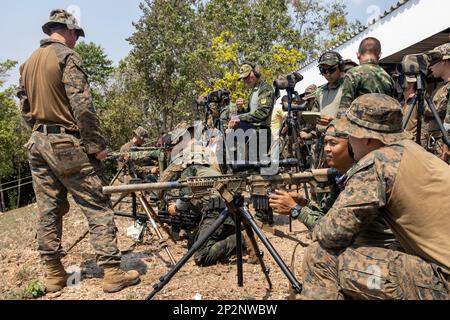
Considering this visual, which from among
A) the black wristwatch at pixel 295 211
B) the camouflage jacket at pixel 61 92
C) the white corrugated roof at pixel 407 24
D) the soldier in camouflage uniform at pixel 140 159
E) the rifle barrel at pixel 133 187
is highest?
the white corrugated roof at pixel 407 24

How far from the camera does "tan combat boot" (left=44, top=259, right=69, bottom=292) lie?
357cm

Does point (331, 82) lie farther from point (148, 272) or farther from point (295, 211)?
point (148, 272)

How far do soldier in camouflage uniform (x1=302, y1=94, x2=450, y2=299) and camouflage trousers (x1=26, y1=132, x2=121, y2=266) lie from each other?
1.97m

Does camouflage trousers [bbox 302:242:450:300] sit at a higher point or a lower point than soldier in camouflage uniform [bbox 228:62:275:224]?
lower

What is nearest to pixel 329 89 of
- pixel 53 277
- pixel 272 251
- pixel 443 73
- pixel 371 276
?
pixel 443 73

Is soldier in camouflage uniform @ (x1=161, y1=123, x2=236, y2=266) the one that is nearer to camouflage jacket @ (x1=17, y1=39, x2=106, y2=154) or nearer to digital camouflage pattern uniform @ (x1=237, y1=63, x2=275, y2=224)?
digital camouflage pattern uniform @ (x1=237, y1=63, x2=275, y2=224)

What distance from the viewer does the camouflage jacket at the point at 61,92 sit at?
3.39 metres

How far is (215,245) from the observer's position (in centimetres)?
417

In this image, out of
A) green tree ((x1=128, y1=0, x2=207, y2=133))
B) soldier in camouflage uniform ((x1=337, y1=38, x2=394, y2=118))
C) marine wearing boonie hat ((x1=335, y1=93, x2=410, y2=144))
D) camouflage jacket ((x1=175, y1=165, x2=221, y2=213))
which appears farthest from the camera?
green tree ((x1=128, y1=0, x2=207, y2=133))

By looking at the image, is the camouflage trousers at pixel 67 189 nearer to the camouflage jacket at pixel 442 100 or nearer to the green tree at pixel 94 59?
the camouflage jacket at pixel 442 100

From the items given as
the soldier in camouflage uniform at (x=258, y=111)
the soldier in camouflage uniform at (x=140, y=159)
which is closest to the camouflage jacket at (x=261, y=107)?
the soldier in camouflage uniform at (x=258, y=111)

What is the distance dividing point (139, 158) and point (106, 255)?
3.38 m

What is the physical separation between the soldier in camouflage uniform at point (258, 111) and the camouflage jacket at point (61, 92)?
256 centimetres

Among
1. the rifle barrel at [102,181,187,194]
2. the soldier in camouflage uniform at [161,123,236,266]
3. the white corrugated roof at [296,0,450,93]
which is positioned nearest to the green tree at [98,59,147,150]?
the white corrugated roof at [296,0,450,93]
